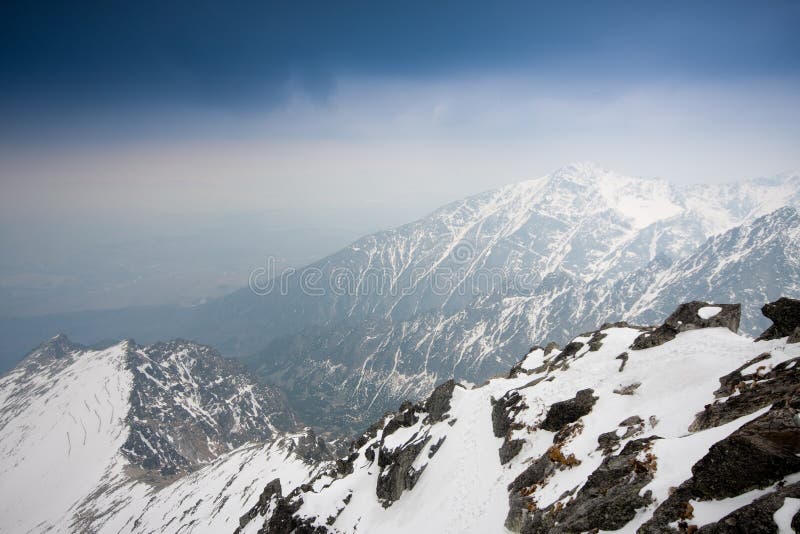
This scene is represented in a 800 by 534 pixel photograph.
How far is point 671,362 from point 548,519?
1943cm

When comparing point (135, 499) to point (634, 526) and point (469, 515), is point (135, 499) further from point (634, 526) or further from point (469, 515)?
point (634, 526)

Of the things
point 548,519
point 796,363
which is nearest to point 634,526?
point 548,519

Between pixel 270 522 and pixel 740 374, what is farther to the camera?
pixel 270 522

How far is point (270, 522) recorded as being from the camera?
57.0m

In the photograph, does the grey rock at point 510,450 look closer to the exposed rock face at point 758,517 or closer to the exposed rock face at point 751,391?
the exposed rock face at point 751,391

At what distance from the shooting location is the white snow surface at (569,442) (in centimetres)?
2289

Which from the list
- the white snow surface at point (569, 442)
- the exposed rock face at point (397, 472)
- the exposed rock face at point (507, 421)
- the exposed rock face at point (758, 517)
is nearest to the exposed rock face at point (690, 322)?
the white snow surface at point (569, 442)

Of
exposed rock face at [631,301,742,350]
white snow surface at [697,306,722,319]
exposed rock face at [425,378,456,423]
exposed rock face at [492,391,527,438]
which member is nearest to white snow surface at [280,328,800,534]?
exposed rock face at [492,391,527,438]

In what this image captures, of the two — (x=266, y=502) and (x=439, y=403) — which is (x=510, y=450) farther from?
(x=266, y=502)

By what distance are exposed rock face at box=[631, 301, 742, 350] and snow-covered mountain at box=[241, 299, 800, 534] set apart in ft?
0.50

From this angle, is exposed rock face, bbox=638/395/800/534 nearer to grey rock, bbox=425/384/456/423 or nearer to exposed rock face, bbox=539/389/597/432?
exposed rock face, bbox=539/389/597/432

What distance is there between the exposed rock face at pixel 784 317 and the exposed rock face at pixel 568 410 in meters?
14.0

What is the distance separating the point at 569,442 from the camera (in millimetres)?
29000

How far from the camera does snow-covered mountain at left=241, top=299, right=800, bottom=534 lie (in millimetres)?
13672
